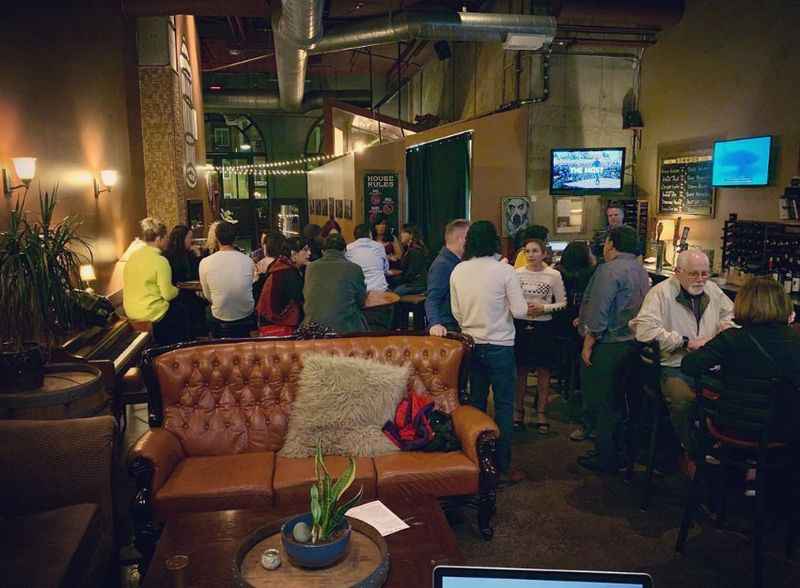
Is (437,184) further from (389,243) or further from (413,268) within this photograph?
(413,268)

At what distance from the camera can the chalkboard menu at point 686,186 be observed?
785 centimetres

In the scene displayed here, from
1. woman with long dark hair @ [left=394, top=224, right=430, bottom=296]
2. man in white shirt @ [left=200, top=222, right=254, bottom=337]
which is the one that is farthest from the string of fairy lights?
man in white shirt @ [left=200, top=222, right=254, bottom=337]

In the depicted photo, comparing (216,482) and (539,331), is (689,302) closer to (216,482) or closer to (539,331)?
(539,331)

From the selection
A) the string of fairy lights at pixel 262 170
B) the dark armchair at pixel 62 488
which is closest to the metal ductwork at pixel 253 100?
the string of fairy lights at pixel 262 170

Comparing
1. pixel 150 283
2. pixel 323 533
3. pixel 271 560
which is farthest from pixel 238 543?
pixel 150 283

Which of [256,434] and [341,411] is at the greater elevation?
[341,411]

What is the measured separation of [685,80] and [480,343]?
6.16 m

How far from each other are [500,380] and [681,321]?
1.12 m

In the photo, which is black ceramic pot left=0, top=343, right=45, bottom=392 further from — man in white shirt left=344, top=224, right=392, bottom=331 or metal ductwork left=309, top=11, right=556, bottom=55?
metal ductwork left=309, top=11, right=556, bottom=55

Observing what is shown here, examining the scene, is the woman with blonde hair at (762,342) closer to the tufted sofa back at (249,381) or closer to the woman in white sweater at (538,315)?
the tufted sofa back at (249,381)

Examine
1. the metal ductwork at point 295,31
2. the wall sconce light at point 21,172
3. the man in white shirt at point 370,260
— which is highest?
the metal ductwork at point 295,31

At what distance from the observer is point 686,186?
8195 mm

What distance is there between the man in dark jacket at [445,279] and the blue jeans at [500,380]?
0.34m

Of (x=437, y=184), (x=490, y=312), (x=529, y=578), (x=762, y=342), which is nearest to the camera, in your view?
(x=529, y=578)
